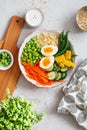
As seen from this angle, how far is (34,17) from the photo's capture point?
1982 mm

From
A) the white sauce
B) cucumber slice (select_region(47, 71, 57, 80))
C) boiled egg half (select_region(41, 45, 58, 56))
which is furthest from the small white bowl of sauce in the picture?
cucumber slice (select_region(47, 71, 57, 80))

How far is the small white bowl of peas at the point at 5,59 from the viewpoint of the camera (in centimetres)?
192

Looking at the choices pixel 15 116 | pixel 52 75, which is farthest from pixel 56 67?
pixel 15 116

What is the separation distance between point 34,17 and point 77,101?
0.45 meters

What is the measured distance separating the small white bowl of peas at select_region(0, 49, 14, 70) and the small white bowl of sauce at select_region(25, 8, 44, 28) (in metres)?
0.18

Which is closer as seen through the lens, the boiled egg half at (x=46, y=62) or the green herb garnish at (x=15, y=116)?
the green herb garnish at (x=15, y=116)

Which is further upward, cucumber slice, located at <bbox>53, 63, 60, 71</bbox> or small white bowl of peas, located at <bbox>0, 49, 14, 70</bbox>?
small white bowl of peas, located at <bbox>0, 49, 14, 70</bbox>

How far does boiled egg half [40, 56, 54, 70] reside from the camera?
1919mm

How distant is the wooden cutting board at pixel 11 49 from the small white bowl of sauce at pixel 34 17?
0.13 ft

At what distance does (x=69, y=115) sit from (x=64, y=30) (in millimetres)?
414

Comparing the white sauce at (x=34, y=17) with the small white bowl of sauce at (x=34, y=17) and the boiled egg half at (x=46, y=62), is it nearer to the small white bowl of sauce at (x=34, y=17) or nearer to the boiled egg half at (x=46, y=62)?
the small white bowl of sauce at (x=34, y=17)

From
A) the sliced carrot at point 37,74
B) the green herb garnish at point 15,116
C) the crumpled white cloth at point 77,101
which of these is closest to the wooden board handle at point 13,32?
the sliced carrot at point 37,74

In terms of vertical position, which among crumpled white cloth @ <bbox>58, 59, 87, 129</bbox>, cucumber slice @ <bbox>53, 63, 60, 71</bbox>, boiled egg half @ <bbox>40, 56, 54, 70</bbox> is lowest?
crumpled white cloth @ <bbox>58, 59, 87, 129</bbox>

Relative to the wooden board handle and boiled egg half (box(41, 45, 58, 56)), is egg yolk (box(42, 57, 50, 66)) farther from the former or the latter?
the wooden board handle
